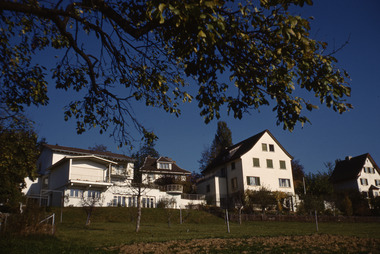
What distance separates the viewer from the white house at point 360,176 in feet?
182

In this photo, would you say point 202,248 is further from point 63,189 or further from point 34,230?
point 63,189

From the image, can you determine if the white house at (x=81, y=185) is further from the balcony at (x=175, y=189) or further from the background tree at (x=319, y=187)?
the background tree at (x=319, y=187)

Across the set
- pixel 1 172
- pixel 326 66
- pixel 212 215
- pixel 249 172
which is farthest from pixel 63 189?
pixel 326 66

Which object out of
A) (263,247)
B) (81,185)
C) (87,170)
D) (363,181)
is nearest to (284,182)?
(363,181)

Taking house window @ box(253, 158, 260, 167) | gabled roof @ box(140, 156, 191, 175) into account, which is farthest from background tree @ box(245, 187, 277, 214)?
gabled roof @ box(140, 156, 191, 175)

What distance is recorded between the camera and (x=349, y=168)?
194 feet

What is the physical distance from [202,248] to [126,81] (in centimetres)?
635

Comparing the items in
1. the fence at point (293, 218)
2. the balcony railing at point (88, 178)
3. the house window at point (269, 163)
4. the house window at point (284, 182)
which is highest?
the house window at point (269, 163)

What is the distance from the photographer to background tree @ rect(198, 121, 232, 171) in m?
72.9

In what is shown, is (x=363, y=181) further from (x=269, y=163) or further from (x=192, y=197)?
(x=192, y=197)

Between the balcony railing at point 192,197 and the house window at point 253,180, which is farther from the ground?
the house window at point 253,180

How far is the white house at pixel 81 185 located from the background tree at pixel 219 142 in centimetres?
2732

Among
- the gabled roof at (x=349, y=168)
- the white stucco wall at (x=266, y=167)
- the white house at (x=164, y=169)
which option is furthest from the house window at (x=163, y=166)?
the gabled roof at (x=349, y=168)

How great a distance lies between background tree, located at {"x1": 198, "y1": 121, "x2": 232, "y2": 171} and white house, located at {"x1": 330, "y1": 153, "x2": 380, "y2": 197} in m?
23.3
